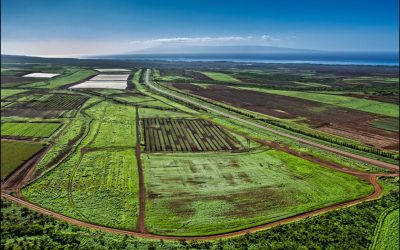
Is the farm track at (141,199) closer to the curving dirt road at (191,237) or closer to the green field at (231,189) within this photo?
the green field at (231,189)

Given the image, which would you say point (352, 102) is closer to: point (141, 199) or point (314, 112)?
point (314, 112)

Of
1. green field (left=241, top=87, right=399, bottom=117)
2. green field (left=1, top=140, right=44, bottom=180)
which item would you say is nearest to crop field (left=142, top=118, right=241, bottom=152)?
green field (left=1, top=140, right=44, bottom=180)

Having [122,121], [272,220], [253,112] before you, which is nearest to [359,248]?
[272,220]

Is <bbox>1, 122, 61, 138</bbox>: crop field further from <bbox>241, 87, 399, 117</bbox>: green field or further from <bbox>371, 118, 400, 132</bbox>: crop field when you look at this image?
<bbox>241, 87, 399, 117</bbox>: green field

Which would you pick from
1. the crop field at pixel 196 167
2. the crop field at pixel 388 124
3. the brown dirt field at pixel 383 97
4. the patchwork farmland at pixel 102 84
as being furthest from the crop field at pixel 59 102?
the brown dirt field at pixel 383 97

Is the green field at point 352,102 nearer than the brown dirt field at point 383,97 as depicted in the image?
Yes
